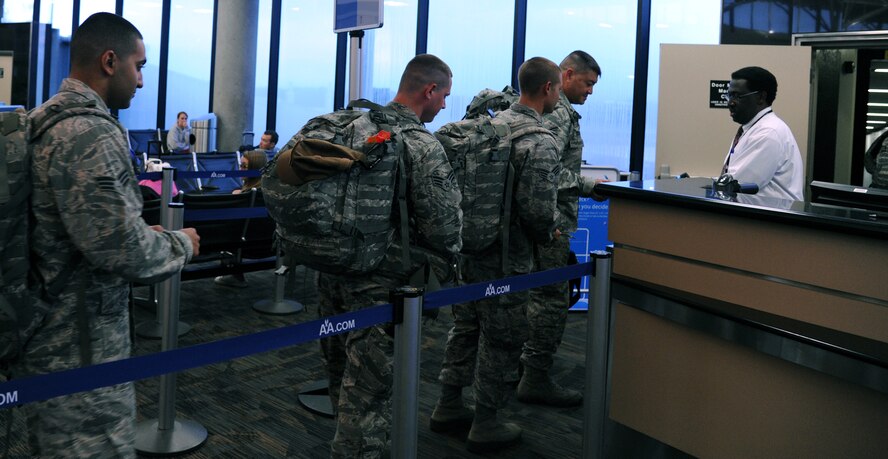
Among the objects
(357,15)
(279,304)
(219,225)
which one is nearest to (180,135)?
(279,304)

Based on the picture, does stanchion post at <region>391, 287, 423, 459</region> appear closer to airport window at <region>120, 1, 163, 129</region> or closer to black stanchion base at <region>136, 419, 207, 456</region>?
black stanchion base at <region>136, 419, 207, 456</region>

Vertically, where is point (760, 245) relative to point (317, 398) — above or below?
above

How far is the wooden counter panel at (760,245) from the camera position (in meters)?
2.04

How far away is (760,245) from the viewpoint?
2281 millimetres

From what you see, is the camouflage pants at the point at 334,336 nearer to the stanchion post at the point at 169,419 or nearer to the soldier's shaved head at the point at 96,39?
the stanchion post at the point at 169,419

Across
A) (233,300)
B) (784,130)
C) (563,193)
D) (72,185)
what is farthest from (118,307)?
(233,300)

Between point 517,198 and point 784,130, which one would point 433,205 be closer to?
point 517,198

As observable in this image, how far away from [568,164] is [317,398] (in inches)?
65.9

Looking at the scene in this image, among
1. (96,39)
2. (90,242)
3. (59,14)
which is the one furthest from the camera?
(59,14)

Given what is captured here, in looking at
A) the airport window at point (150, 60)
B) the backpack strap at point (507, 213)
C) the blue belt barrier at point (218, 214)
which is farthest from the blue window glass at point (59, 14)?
the backpack strap at point (507, 213)

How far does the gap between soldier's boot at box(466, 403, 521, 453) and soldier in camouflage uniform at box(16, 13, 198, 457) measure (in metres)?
1.57

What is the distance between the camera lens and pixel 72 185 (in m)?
1.70

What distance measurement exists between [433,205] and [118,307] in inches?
38.9

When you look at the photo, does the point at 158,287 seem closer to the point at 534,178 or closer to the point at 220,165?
the point at 534,178
